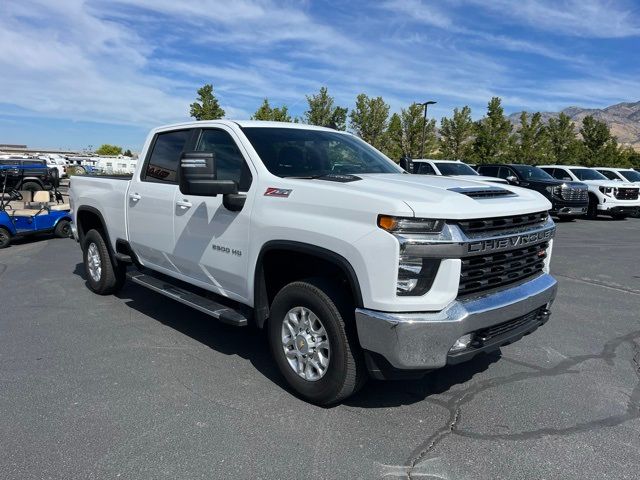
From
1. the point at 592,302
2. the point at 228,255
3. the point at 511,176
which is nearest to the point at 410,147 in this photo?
the point at 511,176

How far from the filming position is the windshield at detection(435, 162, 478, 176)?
56.8 ft

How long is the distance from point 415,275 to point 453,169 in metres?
15.2

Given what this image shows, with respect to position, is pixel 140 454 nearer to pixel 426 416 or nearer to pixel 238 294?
pixel 238 294

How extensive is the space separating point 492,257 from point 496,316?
375 mm

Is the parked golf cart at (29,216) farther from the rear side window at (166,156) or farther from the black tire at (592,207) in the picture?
the black tire at (592,207)

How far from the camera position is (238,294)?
4.17 metres

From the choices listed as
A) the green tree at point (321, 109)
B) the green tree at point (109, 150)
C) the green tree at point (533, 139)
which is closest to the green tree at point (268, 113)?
the green tree at point (321, 109)

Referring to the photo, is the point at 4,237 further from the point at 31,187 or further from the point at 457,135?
the point at 457,135

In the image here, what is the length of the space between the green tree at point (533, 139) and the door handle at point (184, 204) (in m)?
31.3

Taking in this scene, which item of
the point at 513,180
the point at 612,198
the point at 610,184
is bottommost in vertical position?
the point at 612,198

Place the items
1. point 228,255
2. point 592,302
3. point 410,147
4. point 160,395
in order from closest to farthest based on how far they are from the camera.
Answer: point 160,395, point 228,255, point 592,302, point 410,147

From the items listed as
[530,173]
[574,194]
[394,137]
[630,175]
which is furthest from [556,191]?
[394,137]

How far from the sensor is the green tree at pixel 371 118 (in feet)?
101

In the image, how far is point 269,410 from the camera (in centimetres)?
359
